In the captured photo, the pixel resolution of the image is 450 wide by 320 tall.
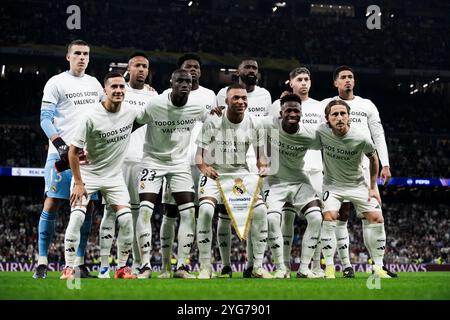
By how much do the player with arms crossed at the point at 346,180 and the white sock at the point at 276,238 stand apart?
58 centimetres

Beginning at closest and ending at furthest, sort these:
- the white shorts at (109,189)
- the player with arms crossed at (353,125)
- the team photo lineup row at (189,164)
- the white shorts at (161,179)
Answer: the white shorts at (109,189), the team photo lineup row at (189,164), the white shorts at (161,179), the player with arms crossed at (353,125)

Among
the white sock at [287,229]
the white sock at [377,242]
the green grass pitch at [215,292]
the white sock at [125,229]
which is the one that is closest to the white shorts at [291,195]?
the white sock at [287,229]

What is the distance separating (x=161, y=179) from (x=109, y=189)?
2.19 feet

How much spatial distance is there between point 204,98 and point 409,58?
29105 mm

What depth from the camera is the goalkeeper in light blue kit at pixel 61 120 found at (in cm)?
873

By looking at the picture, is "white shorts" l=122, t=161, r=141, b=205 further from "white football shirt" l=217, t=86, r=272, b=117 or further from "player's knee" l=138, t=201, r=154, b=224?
"white football shirt" l=217, t=86, r=272, b=117

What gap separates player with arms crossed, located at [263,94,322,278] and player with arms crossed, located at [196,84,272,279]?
34cm

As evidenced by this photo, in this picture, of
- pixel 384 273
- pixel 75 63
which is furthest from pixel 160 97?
pixel 384 273

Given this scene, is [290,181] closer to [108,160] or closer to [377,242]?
[377,242]

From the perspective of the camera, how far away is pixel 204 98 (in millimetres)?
9414

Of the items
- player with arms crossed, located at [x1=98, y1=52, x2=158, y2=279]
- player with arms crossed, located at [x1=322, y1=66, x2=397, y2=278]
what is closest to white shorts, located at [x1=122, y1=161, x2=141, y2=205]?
player with arms crossed, located at [x1=98, y1=52, x2=158, y2=279]

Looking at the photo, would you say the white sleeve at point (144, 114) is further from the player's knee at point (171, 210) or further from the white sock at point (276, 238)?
the white sock at point (276, 238)

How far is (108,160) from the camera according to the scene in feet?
27.1

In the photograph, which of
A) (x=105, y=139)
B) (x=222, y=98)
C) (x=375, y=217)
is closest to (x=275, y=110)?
(x=222, y=98)
